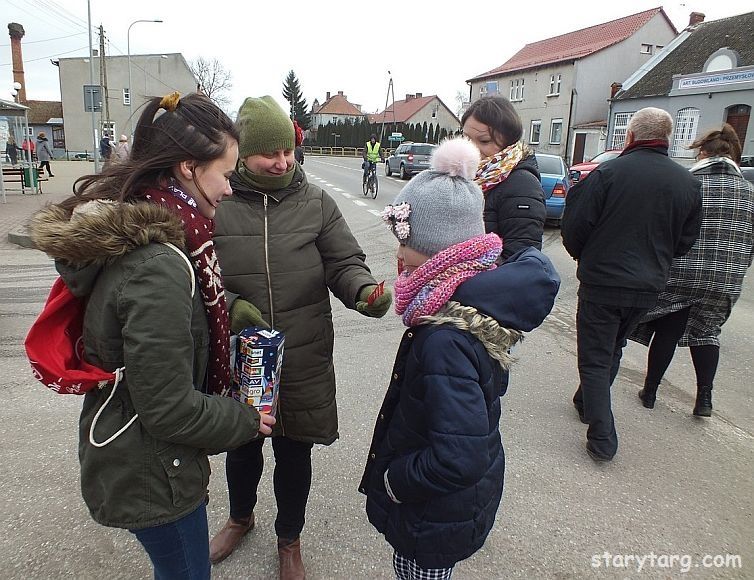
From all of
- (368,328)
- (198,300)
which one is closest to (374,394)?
(368,328)

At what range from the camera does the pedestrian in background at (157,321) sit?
1.32m

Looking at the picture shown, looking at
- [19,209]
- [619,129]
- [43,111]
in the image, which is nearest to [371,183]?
[19,209]

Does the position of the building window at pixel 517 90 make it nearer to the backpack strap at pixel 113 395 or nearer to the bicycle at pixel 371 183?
the bicycle at pixel 371 183

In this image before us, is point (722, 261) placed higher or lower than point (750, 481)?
higher

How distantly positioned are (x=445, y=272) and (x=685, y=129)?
95.9ft

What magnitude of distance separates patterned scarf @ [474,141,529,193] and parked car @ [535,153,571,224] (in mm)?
8548

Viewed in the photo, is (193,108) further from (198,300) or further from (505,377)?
(505,377)

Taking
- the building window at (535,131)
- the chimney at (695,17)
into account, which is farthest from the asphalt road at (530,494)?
the building window at (535,131)

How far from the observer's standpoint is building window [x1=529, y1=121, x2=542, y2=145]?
37.8 m

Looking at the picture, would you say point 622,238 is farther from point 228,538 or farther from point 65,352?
point 65,352

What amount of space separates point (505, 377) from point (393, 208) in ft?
2.19

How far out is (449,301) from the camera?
158 centimetres

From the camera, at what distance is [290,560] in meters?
2.29

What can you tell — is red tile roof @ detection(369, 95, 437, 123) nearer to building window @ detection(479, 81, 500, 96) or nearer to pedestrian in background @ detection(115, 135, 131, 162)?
building window @ detection(479, 81, 500, 96)
